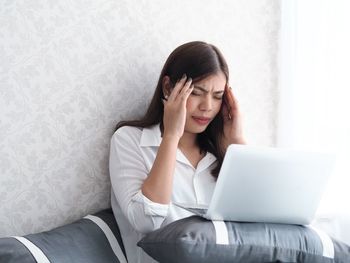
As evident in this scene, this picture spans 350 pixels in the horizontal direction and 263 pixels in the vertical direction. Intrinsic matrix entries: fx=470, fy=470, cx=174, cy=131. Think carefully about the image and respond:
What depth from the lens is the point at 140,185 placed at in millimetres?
1418

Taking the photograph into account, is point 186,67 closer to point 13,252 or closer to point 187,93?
point 187,93

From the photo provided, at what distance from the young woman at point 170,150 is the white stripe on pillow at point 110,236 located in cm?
4

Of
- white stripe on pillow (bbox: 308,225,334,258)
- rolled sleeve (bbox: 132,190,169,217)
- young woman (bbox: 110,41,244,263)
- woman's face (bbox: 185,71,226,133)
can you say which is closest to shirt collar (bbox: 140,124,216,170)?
young woman (bbox: 110,41,244,263)

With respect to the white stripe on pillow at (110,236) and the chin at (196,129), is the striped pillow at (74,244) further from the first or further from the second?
the chin at (196,129)

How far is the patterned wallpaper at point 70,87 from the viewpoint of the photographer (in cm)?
132

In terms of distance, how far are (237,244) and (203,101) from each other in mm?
542

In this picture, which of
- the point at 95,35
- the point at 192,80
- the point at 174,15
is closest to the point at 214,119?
the point at 192,80

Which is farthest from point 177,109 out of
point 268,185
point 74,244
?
point 74,244

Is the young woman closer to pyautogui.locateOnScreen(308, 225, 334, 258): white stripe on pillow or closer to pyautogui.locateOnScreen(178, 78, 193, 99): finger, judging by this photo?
pyautogui.locateOnScreen(178, 78, 193, 99): finger

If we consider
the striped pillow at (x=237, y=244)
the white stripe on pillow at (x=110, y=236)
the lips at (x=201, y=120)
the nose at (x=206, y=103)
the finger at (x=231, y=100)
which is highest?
the nose at (x=206, y=103)

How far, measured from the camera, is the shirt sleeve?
1352 millimetres

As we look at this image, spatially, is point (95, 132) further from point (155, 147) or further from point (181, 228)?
point (181, 228)

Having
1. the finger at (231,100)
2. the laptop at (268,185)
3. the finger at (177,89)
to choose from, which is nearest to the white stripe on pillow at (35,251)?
the laptop at (268,185)

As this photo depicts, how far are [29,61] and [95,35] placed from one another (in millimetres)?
255
